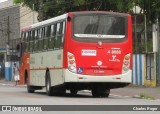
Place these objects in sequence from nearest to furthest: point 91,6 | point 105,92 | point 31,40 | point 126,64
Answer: point 126,64, point 105,92, point 31,40, point 91,6

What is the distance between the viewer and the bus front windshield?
22797 mm

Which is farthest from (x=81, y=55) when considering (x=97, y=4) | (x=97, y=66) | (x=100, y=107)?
(x=97, y=4)

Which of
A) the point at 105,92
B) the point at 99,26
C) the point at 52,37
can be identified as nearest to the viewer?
the point at 99,26

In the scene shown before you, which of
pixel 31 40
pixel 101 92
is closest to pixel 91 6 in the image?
pixel 31 40

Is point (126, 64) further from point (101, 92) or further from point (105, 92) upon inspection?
point (101, 92)

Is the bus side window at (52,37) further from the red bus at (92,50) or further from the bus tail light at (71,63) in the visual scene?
the bus tail light at (71,63)

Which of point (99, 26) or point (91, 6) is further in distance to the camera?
point (91, 6)

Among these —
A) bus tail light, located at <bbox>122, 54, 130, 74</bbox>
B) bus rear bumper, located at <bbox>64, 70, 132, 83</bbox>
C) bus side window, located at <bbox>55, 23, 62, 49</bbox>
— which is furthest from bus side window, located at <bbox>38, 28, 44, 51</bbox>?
bus tail light, located at <bbox>122, 54, 130, 74</bbox>

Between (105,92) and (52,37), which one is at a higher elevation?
(52,37)

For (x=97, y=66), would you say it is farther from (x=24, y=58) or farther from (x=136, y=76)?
(x=136, y=76)

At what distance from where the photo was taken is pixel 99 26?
23.1 metres

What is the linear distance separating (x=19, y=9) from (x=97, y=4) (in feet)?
74.3

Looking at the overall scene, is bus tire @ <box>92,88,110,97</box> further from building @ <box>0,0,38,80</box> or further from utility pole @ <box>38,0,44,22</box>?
building @ <box>0,0,38,80</box>

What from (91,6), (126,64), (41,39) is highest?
(91,6)
